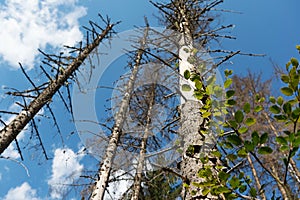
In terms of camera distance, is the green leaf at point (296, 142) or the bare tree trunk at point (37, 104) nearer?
the green leaf at point (296, 142)

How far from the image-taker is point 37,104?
5.17 metres

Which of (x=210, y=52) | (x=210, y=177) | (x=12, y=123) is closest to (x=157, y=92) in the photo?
(x=12, y=123)

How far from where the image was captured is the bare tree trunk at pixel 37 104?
14.5ft

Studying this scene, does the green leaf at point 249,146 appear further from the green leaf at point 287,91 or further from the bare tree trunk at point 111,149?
the bare tree trunk at point 111,149

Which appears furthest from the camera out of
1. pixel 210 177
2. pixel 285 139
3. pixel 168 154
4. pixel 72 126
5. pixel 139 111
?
pixel 139 111

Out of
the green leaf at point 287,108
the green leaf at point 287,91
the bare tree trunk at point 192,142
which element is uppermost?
the bare tree trunk at point 192,142

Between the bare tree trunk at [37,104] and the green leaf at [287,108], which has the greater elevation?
the bare tree trunk at [37,104]

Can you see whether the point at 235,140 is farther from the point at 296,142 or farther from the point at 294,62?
the point at 294,62

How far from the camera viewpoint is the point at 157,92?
384 inches

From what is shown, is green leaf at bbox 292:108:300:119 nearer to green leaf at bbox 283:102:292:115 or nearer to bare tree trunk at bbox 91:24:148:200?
green leaf at bbox 283:102:292:115

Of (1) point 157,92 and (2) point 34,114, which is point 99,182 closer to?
(2) point 34,114

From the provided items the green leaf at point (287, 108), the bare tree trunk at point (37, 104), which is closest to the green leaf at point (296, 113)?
the green leaf at point (287, 108)

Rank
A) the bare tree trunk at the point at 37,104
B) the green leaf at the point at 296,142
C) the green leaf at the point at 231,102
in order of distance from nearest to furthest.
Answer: the green leaf at the point at 296,142
the green leaf at the point at 231,102
the bare tree trunk at the point at 37,104

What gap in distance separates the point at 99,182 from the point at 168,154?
2.89 meters
